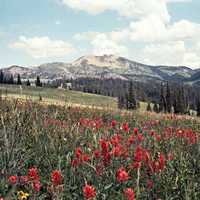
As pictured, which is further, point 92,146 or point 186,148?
point 186,148

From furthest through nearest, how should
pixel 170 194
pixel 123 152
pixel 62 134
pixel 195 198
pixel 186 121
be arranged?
pixel 186 121
pixel 62 134
pixel 123 152
pixel 170 194
pixel 195 198

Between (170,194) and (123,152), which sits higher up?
(123,152)

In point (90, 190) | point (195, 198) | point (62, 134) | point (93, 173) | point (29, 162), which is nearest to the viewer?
point (90, 190)

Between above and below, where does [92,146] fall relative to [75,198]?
above

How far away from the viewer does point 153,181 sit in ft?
15.2

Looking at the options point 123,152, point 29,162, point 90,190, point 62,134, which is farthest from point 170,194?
point 62,134

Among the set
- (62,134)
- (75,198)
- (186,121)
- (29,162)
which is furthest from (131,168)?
(186,121)

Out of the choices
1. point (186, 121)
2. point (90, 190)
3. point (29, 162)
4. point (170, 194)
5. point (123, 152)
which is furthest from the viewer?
point (186, 121)

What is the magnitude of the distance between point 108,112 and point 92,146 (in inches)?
399

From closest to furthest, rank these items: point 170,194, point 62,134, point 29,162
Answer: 1. point 170,194
2. point 29,162
3. point 62,134

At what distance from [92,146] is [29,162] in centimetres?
92

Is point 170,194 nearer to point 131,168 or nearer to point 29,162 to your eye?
point 131,168

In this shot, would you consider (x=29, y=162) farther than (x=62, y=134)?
No

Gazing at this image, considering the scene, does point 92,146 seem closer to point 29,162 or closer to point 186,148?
point 29,162
